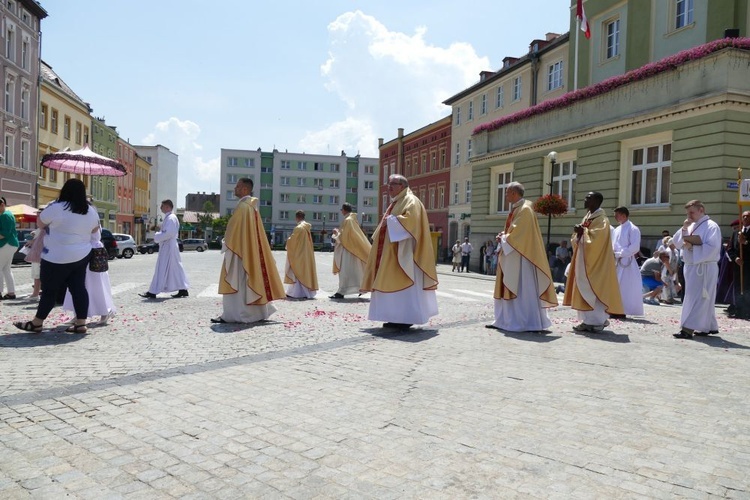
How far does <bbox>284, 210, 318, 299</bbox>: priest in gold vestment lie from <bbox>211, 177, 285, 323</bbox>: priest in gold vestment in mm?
4006

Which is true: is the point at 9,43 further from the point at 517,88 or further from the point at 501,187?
the point at 517,88

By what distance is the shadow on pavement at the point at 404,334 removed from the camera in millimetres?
7851

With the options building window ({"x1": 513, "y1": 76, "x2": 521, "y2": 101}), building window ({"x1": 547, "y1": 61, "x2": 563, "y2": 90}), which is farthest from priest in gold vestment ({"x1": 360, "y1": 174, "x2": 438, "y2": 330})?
building window ({"x1": 513, "y1": 76, "x2": 521, "y2": 101})

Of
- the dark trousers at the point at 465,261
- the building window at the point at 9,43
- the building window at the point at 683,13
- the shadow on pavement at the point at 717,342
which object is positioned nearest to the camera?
the shadow on pavement at the point at 717,342

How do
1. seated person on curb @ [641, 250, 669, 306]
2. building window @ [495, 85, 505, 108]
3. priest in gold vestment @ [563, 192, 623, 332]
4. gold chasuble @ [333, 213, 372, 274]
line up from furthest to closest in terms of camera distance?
building window @ [495, 85, 505, 108] → seated person on curb @ [641, 250, 669, 306] → gold chasuble @ [333, 213, 372, 274] → priest in gold vestment @ [563, 192, 623, 332]

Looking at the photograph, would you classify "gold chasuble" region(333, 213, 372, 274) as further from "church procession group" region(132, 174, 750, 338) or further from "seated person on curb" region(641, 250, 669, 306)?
"seated person on curb" region(641, 250, 669, 306)

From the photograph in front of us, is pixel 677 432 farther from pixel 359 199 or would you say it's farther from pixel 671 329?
pixel 359 199

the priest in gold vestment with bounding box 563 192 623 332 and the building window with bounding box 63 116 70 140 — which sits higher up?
the building window with bounding box 63 116 70 140

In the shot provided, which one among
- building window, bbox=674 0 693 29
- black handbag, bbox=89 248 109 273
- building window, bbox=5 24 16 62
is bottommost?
black handbag, bbox=89 248 109 273

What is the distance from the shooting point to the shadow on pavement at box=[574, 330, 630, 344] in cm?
817

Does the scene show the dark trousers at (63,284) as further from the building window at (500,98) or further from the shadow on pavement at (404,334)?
the building window at (500,98)

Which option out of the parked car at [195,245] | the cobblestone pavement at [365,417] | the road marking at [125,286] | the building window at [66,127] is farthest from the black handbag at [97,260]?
the parked car at [195,245]

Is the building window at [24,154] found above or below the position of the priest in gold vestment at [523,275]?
above

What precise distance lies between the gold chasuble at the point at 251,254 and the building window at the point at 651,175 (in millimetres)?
15734
